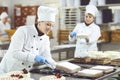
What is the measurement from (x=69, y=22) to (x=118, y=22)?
119cm

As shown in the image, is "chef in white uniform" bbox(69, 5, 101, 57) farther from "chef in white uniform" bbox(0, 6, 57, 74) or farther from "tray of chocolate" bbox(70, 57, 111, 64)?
"chef in white uniform" bbox(0, 6, 57, 74)

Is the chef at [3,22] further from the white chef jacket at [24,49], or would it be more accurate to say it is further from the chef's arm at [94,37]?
the white chef jacket at [24,49]

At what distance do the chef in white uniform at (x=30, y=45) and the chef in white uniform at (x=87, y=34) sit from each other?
6.12 feet

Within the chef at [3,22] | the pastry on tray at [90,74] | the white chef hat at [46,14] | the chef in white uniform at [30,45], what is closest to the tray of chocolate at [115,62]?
the pastry on tray at [90,74]

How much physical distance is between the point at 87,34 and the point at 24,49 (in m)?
2.13

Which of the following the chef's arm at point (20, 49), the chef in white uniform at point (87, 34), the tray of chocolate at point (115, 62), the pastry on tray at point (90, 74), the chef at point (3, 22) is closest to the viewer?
the pastry on tray at point (90, 74)

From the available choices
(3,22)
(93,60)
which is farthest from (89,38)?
(3,22)

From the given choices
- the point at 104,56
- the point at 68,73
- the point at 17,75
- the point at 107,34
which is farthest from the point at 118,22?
the point at 17,75

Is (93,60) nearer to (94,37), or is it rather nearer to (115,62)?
(115,62)

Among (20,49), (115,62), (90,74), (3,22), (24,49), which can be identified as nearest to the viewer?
(90,74)

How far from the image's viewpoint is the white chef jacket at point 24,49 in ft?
8.31

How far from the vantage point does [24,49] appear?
267 centimetres

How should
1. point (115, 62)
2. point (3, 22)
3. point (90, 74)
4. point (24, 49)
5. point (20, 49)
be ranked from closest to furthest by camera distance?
point (90, 74), point (20, 49), point (24, 49), point (115, 62), point (3, 22)

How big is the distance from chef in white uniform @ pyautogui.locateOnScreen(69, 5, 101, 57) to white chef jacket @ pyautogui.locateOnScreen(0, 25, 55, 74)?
184 cm
